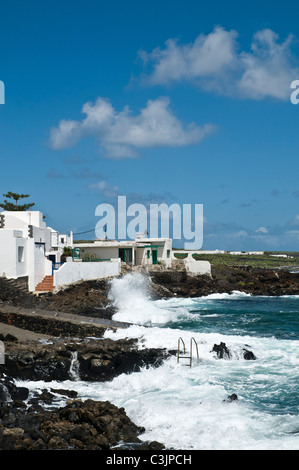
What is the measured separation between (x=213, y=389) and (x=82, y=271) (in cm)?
1883

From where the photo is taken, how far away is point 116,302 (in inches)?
1156

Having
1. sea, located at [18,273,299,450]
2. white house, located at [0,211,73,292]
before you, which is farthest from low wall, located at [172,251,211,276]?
sea, located at [18,273,299,450]

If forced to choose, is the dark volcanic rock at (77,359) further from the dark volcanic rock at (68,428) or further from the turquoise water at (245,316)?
the turquoise water at (245,316)

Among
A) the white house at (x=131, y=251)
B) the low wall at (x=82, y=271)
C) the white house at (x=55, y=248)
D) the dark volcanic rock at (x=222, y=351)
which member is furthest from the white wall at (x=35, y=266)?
the dark volcanic rock at (x=222, y=351)

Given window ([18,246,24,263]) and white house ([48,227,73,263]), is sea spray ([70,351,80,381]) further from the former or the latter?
white house ([48,227,73,263])

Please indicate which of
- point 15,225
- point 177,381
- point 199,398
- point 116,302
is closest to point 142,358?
point 177,381

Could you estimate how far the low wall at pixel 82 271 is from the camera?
92.3 ft

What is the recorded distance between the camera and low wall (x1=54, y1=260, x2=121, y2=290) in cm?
2814

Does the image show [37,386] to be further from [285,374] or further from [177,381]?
[285,374]

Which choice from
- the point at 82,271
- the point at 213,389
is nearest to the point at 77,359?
the point at 213,389

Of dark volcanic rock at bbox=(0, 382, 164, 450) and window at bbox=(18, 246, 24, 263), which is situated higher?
window at bbox=(18, 246, 24, 263)

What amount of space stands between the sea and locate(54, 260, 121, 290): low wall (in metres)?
7.53

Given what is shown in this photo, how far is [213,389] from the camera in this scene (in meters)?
13.3
